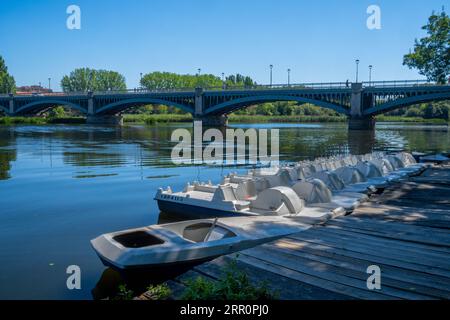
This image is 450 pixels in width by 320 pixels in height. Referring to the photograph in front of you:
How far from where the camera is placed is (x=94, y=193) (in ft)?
60.7

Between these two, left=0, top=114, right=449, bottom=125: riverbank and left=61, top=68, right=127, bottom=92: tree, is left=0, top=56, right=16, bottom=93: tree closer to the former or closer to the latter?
left=61, top=68, right=127, bottom=92: tree

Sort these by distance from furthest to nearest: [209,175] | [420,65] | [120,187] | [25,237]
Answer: [420,65], [209,175], [120,187], [25,237]

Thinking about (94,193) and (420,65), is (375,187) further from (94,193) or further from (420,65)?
(420,65)

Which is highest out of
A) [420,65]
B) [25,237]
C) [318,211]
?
[420,65]

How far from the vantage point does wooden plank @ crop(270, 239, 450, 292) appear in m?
6.15

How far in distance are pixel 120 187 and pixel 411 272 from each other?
1533cm

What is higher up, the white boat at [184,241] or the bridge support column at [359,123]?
the bridge support column at [359,123]

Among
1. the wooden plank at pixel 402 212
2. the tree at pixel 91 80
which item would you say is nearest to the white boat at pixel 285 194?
the wooden plank at pixel 402 212

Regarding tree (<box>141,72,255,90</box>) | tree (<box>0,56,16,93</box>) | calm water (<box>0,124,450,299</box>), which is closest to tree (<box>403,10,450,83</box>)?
calm water (<box>0,124,450,299</box>)

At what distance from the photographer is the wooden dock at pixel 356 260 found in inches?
236

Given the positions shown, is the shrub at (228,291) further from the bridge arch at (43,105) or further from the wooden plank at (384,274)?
the bridge arch at (43,105)

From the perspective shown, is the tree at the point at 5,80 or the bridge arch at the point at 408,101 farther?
the tree at the point at 5,80

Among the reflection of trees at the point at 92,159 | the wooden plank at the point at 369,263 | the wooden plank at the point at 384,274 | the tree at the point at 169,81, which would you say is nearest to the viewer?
the wooden plank at the point at 384,274
